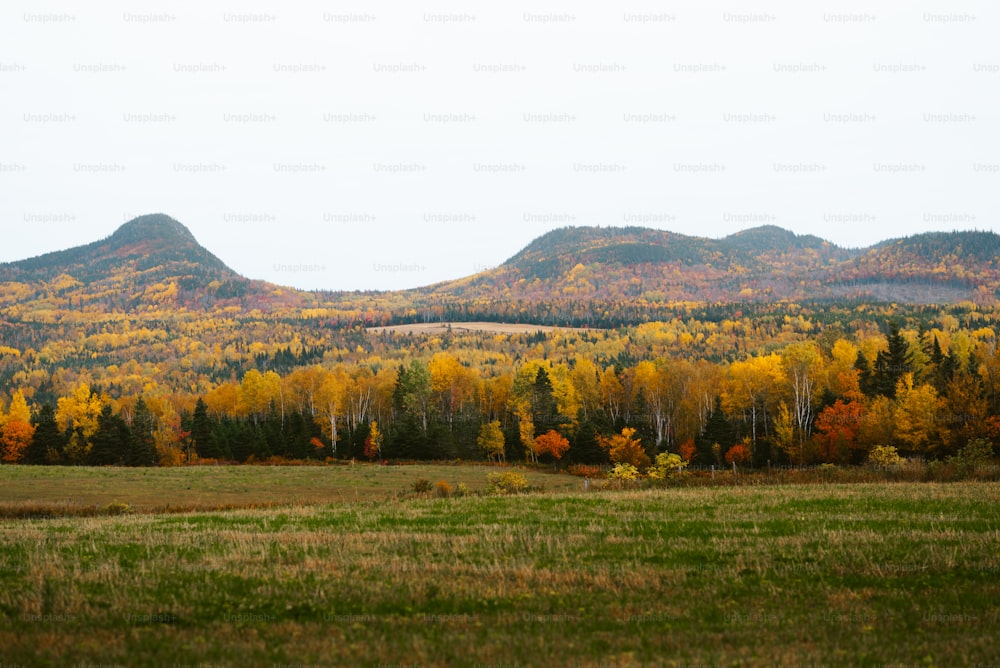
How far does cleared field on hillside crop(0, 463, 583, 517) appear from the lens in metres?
46.9

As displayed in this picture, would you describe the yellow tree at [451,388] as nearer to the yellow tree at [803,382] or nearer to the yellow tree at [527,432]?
the yellow tree at [527,432]

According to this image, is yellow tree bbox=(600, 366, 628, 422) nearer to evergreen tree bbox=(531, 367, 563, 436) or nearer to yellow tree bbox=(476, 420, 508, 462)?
evergreen tree bbox=(531, 367, 563, 436)

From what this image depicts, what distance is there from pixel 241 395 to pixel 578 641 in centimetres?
12041

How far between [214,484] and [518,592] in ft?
179

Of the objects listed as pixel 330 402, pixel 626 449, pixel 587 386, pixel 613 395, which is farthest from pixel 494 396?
pixel 626 449

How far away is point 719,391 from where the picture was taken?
331 feet

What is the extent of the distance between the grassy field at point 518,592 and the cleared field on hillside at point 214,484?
20.7m

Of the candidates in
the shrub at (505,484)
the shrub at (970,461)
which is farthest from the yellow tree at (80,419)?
the shrub at (970,461)

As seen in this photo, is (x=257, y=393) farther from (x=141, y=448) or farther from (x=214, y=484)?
(x=214, y=484)

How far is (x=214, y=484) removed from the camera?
62.7 metres

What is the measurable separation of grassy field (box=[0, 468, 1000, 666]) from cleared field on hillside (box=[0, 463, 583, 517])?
813 inches

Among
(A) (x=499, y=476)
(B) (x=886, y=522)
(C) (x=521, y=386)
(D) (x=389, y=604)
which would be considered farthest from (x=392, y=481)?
(D) (x=389, y=604)

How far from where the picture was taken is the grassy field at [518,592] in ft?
35.8

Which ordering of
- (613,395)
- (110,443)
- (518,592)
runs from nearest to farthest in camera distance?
1. (518,592)
2. (110,443)
3. (613,395)
